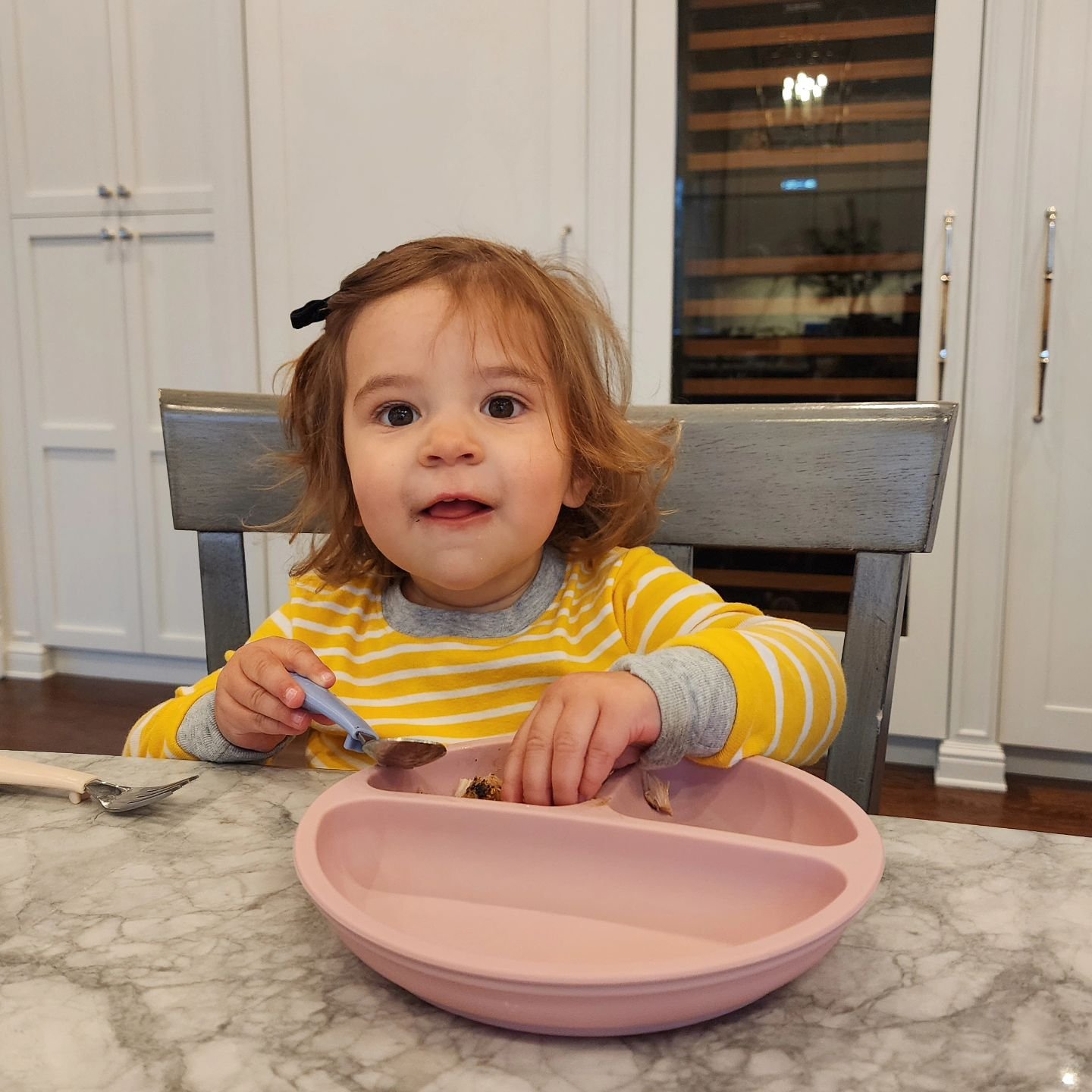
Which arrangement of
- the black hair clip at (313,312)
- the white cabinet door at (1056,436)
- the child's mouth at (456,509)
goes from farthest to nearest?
the white cabinet door at (1056,436) → the black hair clip at (313,312) → the child's mouth at (456,509)

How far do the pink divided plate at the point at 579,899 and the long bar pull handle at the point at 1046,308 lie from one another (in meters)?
1.88

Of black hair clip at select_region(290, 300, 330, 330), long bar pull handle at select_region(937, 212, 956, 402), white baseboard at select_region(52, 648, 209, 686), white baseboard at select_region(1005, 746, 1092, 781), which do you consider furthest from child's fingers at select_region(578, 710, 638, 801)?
white baseboard at select_region(52, 648, 209, 686)

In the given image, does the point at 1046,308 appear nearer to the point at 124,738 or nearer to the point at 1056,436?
the point at 1056,436

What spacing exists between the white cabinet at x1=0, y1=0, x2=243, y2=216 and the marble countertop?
242 centimetres

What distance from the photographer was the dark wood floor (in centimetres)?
211

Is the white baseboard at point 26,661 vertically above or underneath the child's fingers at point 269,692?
underneath

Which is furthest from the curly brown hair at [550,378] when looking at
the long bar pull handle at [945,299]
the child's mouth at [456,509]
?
the long bar pull handle at [945,299]

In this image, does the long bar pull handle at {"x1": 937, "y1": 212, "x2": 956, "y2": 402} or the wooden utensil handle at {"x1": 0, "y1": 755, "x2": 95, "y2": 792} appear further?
the long bar pull handle at {"x1": 937, "y1": 212, "x2": 956, "y2": 402}

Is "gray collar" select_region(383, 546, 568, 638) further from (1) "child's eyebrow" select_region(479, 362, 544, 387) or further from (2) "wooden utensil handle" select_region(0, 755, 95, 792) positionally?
(2) "wooden utensil handle" select_region(0, 755, 95, 792)

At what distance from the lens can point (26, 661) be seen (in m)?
3.08

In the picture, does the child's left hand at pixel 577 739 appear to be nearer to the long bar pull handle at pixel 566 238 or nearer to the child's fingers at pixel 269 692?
the child's fingers at pixel 269 692

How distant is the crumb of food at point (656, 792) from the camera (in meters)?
0.57

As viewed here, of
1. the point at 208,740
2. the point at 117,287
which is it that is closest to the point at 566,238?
the point at 117,287

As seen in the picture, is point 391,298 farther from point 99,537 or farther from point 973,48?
point 99,537
